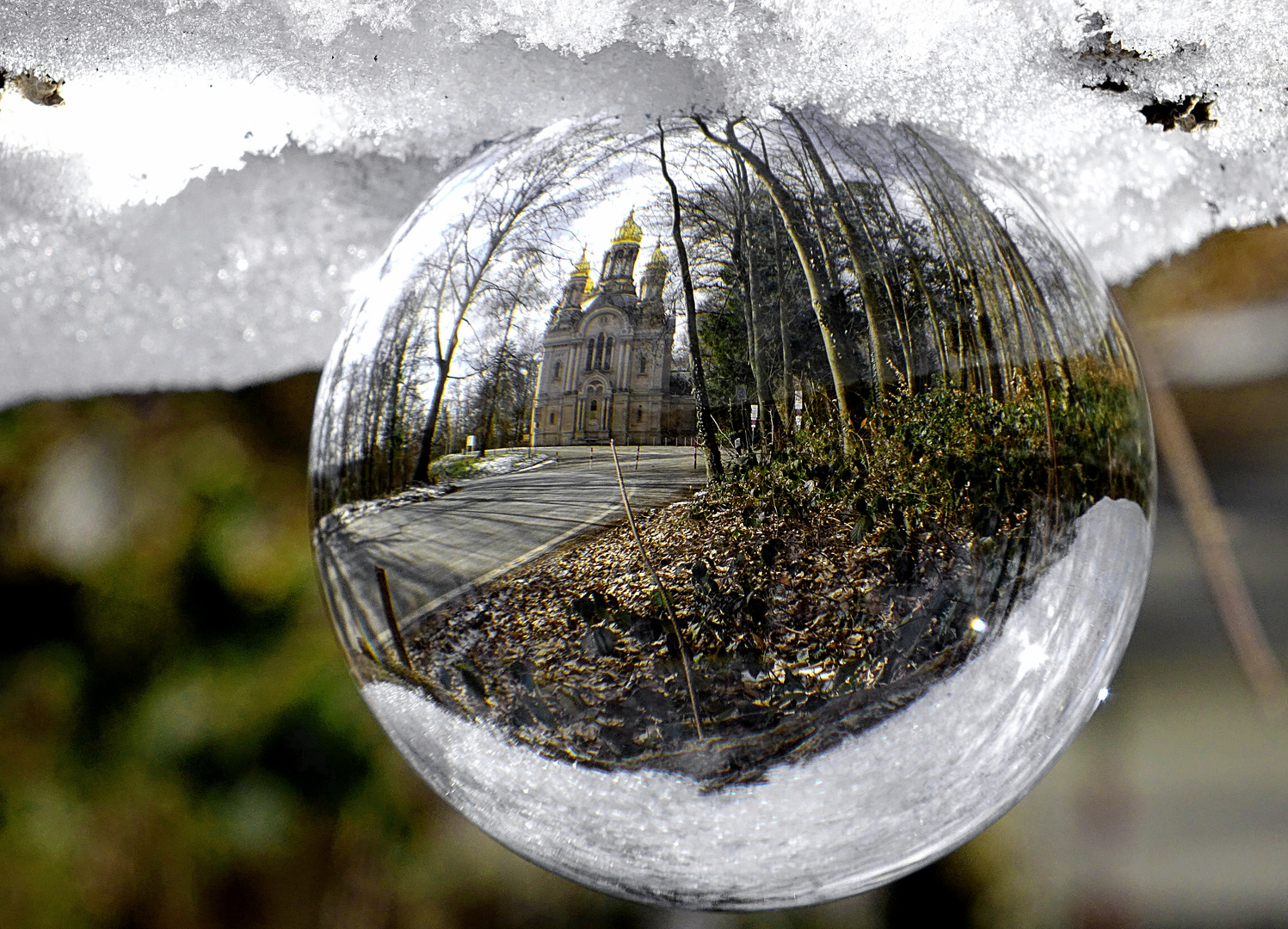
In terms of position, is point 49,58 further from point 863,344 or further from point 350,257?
point 863,344

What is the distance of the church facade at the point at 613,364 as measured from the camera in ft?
0.88

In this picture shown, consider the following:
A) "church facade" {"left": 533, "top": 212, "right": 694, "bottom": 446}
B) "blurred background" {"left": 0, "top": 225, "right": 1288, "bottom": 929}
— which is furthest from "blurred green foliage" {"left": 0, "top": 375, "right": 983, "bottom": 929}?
"church facade" {"left": 533, "top": 212, "right": 694, "bottom": 446}

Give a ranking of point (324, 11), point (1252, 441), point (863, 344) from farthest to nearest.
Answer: point (1252, 441) → point (324, 11) → point (863, 344)

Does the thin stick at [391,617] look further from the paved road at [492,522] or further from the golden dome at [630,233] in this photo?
the golden dome at [630,233]

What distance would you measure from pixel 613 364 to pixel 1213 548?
0.71 m

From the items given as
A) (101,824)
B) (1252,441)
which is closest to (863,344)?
(1252,441)

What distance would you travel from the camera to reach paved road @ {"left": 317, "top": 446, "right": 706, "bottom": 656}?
10.8 inches

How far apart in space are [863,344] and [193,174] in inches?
16.1

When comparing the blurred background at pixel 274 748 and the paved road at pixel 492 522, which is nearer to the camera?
the paved road at pixel 492 522

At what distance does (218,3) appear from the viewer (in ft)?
1.45

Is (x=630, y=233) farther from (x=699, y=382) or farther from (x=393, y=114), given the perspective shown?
(x=393, y=114)

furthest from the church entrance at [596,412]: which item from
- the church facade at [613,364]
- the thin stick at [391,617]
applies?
the thin stick at [391,617]

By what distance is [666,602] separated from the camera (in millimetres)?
287

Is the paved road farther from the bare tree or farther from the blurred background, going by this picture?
the blurred background
